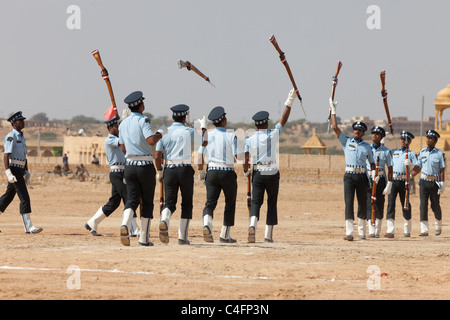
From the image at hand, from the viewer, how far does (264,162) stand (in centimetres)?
1358

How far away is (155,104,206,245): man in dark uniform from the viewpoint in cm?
1245

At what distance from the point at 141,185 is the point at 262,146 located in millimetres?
2364

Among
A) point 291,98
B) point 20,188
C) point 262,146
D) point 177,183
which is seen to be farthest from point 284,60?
point 20,188

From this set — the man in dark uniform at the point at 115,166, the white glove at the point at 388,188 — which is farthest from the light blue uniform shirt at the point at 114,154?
the white glove at the point at 388,188

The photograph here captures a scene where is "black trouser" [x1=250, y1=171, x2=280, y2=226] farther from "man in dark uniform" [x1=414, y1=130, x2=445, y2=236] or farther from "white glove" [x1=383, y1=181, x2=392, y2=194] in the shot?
"man in dark uniform" [x1=414, y1=130, x2=445, y2=236]

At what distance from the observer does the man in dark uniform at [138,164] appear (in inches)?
476

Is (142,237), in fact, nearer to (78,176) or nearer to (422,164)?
(422,164)

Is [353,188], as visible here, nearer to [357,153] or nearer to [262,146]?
[357,153]

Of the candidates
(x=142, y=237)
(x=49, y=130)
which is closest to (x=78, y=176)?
(x=142, y=237)

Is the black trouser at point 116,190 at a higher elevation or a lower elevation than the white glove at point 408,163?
lower

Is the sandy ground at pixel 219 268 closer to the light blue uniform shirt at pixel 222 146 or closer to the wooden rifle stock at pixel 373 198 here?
the wooden rifle stock at pixel 373 198

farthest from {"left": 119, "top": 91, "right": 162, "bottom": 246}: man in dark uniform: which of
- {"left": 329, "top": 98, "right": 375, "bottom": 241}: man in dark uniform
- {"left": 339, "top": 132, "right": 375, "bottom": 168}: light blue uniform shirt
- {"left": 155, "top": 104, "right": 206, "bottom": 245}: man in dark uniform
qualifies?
{"left": 339, "top": 132, "right": 375, "bottom": 168}: light blue uniform shirt

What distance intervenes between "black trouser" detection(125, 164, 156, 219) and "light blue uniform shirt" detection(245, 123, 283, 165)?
2.01 m

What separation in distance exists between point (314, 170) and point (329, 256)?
35.5 m
